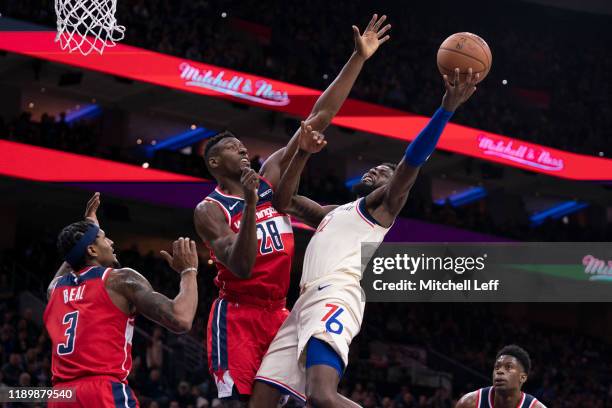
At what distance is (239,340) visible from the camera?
5.74 m

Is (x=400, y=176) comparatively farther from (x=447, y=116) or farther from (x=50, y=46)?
(x=50, y=46)

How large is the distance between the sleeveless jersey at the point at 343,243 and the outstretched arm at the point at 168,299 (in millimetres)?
975

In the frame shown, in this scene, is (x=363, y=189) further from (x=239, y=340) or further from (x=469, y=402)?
(x=469, y=402)

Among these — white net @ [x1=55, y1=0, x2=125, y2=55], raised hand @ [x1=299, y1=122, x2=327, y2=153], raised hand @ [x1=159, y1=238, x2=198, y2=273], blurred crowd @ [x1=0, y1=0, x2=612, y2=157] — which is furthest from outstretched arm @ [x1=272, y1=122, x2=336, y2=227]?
blurred crowd @ [x1=0, y1=0, x2=612, y2=157]

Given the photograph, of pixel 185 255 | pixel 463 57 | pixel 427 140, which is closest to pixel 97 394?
pixel 185 255

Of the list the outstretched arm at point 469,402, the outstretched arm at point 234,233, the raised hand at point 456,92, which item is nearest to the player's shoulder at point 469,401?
the outstretched arm at point 469,402

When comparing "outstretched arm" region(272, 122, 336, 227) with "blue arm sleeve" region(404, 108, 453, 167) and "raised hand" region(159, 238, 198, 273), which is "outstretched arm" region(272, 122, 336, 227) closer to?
"blue arm sleeve" region(404, 108, 453, 167)

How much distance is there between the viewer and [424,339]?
21828 millimetres

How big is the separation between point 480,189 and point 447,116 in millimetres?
25758

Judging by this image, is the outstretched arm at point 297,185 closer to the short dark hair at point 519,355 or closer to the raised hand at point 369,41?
the raised hand at point 369,41

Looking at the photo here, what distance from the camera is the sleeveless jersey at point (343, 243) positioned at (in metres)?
5.66

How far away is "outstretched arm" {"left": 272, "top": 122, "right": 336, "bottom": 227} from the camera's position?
18.1 ft

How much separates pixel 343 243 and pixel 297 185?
52cm

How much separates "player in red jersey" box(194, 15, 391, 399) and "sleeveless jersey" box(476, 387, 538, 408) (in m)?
2.12
